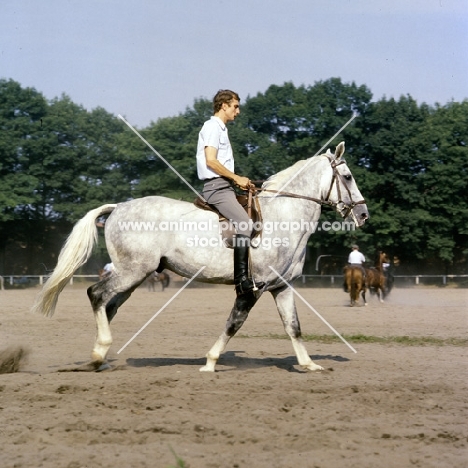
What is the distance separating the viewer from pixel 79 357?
11.7 m

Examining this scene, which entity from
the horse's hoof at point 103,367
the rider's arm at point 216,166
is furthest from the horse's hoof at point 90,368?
the rider's arm at point 216,166

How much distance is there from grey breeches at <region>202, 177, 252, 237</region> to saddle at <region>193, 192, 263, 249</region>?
106mm

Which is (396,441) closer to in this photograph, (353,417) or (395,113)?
(353,417)

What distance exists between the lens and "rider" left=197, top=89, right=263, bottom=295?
9789 millimetres

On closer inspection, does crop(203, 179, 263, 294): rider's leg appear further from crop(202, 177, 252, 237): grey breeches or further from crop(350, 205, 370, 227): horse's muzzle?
crop(350, 205, 370, 227): horse's muzzle

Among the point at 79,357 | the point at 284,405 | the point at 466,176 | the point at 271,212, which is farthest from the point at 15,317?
the point at 466,176

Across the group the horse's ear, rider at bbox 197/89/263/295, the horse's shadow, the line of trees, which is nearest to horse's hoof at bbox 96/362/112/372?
the horse's shadow

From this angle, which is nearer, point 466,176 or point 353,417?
point 353,417

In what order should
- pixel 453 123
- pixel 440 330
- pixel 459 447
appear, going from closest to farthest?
pixel 459 447, pixel 440 330, pixel 453 123

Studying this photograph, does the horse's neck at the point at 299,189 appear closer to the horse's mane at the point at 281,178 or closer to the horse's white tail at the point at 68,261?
the horse's mane at the point at 281,178

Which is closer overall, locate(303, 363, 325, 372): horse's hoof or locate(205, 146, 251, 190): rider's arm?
locate(205, 146, 251, 190): rider's arm

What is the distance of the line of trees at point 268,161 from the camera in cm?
5300

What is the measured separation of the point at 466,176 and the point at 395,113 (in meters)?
6.29

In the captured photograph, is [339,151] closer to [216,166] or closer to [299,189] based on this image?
[299,189]
